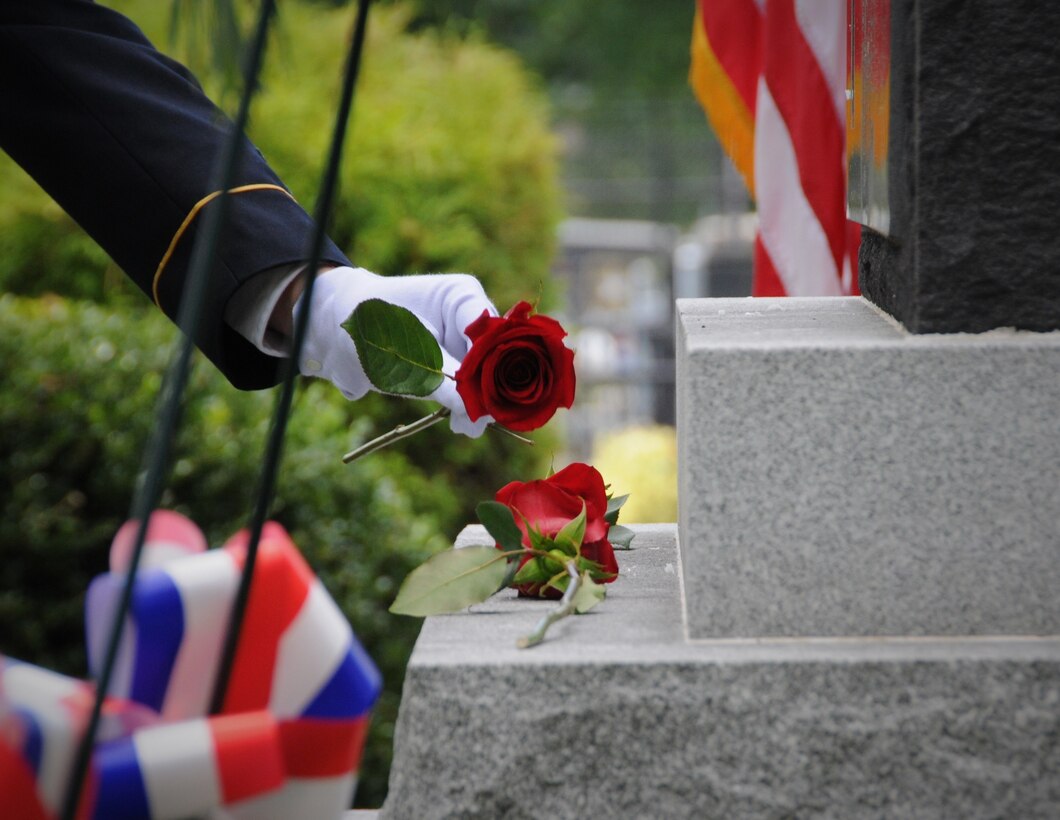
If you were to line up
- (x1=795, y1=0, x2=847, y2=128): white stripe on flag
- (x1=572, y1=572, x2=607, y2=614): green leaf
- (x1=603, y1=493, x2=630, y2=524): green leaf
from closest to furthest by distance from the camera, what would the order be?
(x1=572, y1=572, x2=607, y2=614): green leaf < (x1=603, y1=493, x2=630, y2=524): green leaf < (x1=795, y1=0, x2=847, y2=128): white stripe on flag

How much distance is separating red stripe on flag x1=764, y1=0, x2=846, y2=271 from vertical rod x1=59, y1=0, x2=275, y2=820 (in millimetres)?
1895

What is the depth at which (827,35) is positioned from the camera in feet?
8.26

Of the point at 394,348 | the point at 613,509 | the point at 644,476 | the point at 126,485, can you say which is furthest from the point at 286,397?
the point at 644,476

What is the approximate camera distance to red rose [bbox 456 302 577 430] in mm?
1297

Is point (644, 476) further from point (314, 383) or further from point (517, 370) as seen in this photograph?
point (517, 370)

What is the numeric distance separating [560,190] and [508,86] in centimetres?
61

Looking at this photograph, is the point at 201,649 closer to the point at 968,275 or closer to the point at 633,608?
the point at 633,608

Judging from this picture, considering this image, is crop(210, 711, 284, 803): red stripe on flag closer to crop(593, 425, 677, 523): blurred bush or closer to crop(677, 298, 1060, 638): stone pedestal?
crop(677, 298, 1060, 638): stone pedestal

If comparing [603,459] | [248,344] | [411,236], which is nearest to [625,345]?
[603,459]

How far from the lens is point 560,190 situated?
5.93m

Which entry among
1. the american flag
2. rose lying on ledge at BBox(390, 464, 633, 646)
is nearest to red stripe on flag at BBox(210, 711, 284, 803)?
rose lying on ledge at BBox(390, 464, 633, 646)

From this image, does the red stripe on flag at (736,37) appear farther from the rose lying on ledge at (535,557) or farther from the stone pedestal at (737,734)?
the stone pedestal at (737,734)

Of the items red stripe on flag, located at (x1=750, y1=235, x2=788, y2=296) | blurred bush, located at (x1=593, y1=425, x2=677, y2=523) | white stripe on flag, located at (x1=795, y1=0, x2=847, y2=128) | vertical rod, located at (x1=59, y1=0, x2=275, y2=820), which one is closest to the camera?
vertical rod, located at (x1=59, y1=0, x2=275, y2=820)

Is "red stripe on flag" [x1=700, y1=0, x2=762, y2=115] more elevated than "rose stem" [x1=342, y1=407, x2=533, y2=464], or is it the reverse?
"red stripe on flag" [x1=700, y1=0, x2=762, y2=115]
